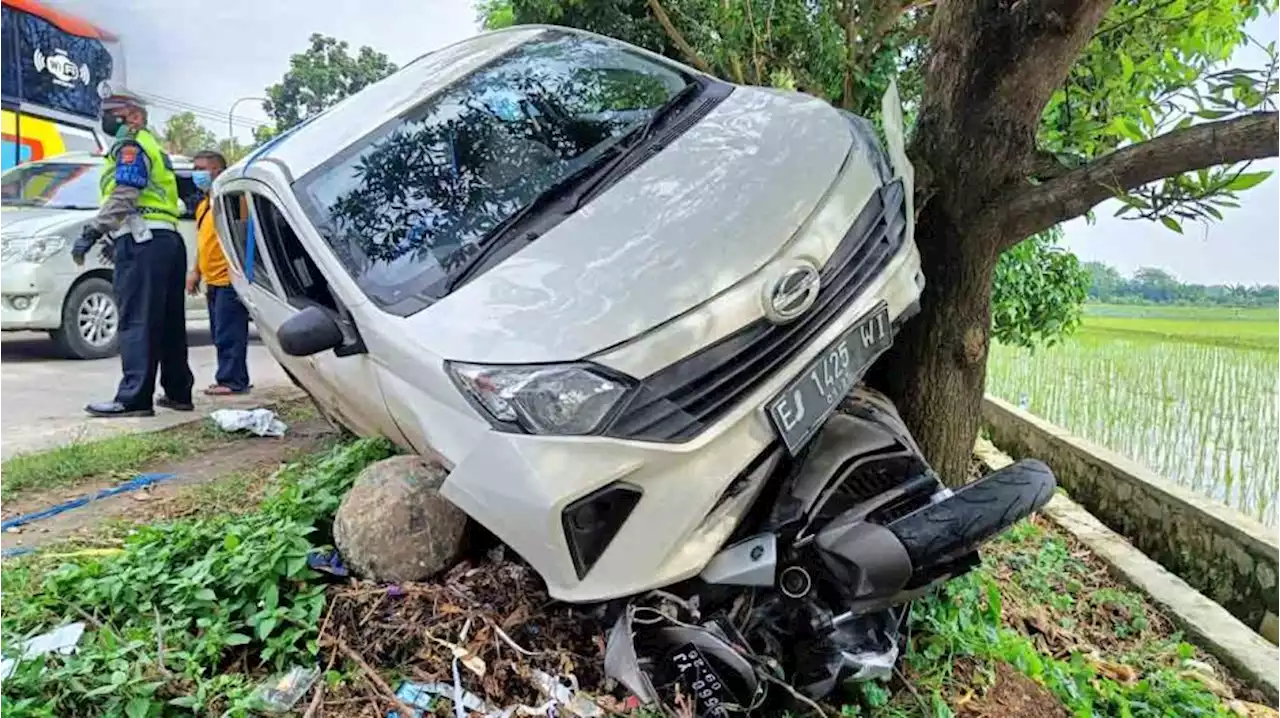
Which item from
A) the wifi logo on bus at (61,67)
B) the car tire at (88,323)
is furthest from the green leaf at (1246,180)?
the wifi logo on bus at (61,67)

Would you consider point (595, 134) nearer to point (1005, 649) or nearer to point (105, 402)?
point (1005, 649)

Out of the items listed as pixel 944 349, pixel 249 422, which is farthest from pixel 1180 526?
pixel 249 422

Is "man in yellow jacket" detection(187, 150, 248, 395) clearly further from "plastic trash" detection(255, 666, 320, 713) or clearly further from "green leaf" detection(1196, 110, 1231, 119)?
"green leaf" detection(1196, 110, 1231, 119)

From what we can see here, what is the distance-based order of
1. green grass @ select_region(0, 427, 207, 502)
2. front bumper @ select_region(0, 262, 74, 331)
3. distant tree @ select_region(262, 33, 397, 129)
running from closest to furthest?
green grass @ select_region(0, 427, 207, 502) < front bumper @ select_region(0, 262, 74, 331) < distant tree @ select_region(262, 33, 397, 129)

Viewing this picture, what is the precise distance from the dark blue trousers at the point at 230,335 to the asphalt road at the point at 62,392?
20 centimetres

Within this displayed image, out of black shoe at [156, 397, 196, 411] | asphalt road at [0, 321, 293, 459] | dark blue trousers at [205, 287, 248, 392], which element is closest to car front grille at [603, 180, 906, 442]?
asphalt road at [0, 321, 293, 459]

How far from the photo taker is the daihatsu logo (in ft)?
7.46

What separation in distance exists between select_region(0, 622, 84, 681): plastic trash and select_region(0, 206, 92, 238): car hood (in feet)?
19.1

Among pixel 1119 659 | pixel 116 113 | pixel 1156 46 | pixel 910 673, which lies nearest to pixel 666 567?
pixel 910 673

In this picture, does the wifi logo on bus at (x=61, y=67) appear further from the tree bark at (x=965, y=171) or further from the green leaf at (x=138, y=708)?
the green leaf at (x=138, y=708)

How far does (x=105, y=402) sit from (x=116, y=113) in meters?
1.88

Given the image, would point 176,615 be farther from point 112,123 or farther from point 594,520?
point 112,123

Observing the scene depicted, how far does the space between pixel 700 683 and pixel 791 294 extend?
1014 mm

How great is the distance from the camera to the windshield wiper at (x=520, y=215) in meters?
2.53
